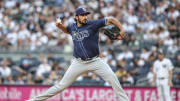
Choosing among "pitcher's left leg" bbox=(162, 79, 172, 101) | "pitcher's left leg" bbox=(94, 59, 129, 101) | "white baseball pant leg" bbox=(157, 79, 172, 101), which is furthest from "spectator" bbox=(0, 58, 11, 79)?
"pitcher's left leg" bbox=(94, 59, 129, 101)

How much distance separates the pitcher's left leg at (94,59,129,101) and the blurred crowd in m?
5.85

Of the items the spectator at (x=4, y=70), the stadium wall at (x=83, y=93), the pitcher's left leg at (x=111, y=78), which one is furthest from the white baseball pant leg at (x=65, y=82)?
the spectator at (x=4, y=70)

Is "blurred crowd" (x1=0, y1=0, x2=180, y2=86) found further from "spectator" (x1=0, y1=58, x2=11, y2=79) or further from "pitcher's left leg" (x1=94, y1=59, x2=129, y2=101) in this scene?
"pitcher's left leg" (x1=94, y1=59, x2=129, y2=101)

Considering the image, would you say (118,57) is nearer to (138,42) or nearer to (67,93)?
(138,42)

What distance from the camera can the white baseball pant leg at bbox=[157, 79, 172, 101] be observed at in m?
12.8

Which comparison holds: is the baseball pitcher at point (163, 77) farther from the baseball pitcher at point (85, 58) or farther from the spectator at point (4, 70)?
the spectator at point (4, 70)

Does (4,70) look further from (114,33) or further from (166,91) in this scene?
(114,33)

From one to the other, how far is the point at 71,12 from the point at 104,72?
33.4 ft

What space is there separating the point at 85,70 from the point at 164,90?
14.7ft

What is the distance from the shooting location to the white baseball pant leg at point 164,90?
1280 cm

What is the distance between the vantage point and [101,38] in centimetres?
1733

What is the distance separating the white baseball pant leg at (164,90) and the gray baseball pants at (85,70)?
428cm

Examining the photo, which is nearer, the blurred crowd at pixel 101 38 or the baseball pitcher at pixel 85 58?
the baseball pitcher at pixel 85 58

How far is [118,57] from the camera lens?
54.4 feet
